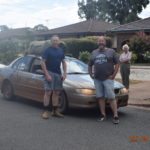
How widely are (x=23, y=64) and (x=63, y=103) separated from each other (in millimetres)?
2251

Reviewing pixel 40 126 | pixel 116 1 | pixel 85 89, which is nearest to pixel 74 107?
pixel 85 89

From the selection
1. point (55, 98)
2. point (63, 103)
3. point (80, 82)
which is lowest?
point (63, 103)

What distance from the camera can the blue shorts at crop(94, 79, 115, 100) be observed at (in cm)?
814

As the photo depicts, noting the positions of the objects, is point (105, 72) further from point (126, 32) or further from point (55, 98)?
point (126, 32)

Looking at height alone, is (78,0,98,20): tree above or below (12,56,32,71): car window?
above

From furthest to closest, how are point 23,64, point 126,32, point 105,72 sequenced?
1. point 126,32
2. point 23,64
3. point 105,72

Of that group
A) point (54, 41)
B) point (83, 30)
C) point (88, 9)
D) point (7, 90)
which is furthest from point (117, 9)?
point (54, 41)

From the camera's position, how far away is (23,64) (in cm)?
1057

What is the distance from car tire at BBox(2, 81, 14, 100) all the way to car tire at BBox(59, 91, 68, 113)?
7.65 feet

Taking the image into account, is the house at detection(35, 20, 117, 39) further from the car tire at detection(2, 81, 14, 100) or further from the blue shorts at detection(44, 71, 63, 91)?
the blue shorts at detection(44, 71, 63, 91)

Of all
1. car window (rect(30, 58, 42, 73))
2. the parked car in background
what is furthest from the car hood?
car window (rect(30, 58, 42, 73))

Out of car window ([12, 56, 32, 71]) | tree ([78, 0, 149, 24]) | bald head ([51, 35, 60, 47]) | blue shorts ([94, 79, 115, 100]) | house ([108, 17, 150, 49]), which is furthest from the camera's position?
tree ([78, 0, 149, 24])

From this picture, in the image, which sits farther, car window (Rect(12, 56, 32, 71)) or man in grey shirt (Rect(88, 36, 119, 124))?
car window (Rect(12, 56, 32, 71))

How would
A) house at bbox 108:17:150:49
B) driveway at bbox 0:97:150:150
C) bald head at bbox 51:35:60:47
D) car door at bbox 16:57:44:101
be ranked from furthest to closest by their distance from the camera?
house at bbox 108:17:150:49, car door at bbox 16:57:44:101, bald head at bbox 51:35:60:47, driveway at bbox 0:97:150:150
